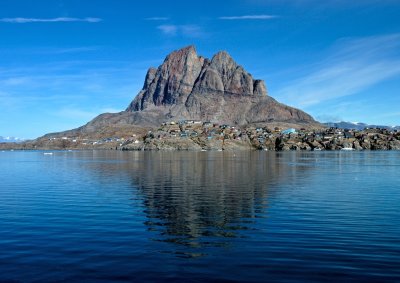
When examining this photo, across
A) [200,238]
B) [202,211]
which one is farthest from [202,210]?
[200,238]

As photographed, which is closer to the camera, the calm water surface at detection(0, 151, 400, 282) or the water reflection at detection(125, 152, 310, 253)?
the calm water surface at detection(0, 151, 400, 282)

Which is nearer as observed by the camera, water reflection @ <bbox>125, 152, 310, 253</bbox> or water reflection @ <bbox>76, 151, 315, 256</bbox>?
water reflection @ <bbox>76, 151, 315, 256</bbox>


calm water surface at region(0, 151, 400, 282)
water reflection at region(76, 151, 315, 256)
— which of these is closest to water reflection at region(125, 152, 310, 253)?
water reflection at region(76, 151, 315, 256)

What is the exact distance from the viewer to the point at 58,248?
101ft

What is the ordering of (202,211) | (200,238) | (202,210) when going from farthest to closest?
(202,210), (202,211), (200,238)

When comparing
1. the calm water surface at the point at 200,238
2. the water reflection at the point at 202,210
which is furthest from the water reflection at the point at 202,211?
the calm water surface at the point at 200,238

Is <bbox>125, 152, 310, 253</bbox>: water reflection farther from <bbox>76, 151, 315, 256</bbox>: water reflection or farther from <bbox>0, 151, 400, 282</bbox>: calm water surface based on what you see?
<bbox>0, 151, 400, 282</bbox>: calm water surface

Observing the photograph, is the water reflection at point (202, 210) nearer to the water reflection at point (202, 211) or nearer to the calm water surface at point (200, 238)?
the water reflection at point (202, 211)

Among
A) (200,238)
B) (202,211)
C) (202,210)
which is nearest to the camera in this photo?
(200,238)

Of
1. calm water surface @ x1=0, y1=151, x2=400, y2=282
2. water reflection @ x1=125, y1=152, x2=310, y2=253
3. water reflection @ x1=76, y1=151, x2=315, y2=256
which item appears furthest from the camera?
water reflection @ x1=125, y1=152, x2=310, y2=253

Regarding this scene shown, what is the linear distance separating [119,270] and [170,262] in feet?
12.2

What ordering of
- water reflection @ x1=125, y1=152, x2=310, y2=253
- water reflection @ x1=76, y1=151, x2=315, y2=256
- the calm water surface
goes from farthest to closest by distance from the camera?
water reflection @ x1=125, y1=152, x2=310, y2=253, water reflection @ x1=76, y1=151, x2=315, y2=256, the calm water surface

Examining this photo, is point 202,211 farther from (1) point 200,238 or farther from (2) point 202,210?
(1) point 200,238

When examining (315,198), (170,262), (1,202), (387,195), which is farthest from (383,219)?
(1,202)
